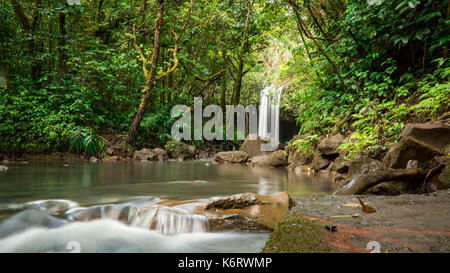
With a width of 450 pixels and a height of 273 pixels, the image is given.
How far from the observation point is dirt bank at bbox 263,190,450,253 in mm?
1145

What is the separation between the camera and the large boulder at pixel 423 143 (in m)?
3.03

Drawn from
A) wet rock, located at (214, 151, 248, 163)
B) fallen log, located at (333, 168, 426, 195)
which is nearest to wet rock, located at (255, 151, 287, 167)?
wet rock, located at (214, 151, 248, 163)

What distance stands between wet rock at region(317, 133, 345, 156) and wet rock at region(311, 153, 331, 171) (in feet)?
0.90

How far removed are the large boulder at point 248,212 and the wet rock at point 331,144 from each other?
3457 millimetres

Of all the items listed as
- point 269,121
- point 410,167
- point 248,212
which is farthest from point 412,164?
point 269,121

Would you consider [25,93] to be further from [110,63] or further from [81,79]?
[110,63]

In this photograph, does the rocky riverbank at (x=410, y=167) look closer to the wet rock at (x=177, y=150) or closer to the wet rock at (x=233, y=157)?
the wet rock at (x=233, y=157)

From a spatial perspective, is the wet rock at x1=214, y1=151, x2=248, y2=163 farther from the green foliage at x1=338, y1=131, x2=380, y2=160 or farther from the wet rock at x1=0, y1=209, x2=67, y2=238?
the wet rock at x1=0, y1=209, x2=67, y2=238

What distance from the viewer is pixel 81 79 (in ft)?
32.1

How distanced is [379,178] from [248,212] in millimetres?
1497

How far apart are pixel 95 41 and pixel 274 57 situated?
10.6 metres

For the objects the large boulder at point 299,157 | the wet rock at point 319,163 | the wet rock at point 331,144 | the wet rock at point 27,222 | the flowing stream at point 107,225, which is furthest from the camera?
the large boulder at point 299,157

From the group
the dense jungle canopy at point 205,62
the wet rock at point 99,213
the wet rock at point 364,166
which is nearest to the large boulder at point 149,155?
the dense jungle canopy at point 205,62
